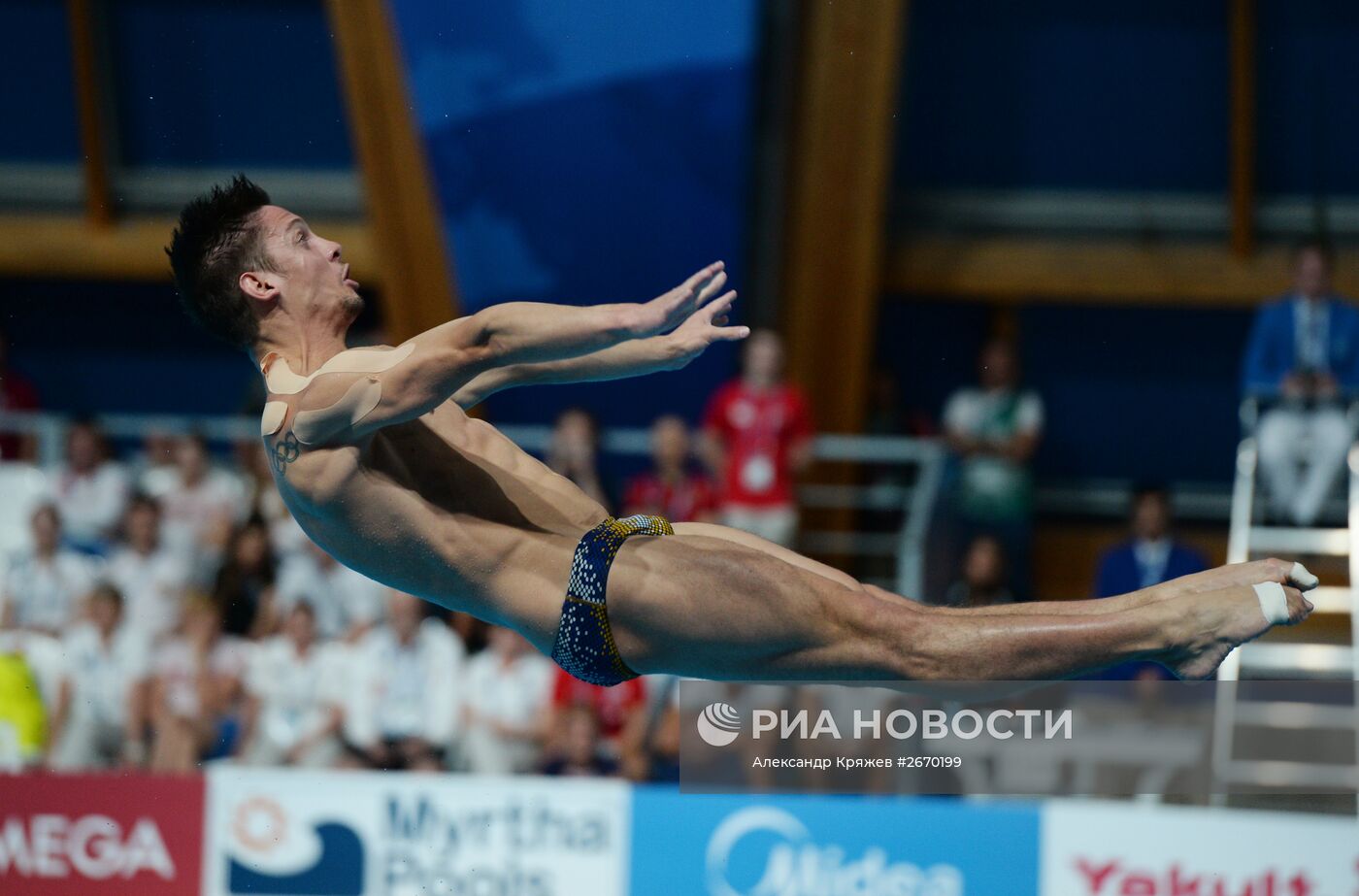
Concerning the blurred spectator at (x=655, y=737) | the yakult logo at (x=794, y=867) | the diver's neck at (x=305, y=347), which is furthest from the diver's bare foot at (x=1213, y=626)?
the blurred spectator at (x=655, y=737)

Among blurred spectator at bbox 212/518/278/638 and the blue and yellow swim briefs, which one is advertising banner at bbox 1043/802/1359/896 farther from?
blurred spectator at bbox 212/518/278/638

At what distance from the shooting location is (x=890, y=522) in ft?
34.2

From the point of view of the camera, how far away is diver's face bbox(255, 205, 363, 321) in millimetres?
4234

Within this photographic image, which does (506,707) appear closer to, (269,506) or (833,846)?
(833,846)

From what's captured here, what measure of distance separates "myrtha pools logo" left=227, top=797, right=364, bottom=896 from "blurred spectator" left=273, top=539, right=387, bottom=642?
1.26m

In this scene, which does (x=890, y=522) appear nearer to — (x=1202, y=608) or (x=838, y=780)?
(x=838, y=780)

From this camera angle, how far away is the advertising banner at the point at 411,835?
6.57 meters

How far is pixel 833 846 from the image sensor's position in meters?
6.36

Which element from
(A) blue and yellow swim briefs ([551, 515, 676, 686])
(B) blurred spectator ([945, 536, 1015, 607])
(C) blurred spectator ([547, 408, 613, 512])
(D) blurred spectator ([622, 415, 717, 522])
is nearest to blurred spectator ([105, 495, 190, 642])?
(C) blurred spectator ([547, 408, 613, 512])

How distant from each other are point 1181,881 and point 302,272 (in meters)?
Result: 3.95

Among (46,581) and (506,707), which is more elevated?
(46,581)

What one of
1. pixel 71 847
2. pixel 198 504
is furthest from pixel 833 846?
pixel 198 504

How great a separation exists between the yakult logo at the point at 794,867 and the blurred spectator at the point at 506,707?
1.24 m

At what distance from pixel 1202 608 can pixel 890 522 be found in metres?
6.38
